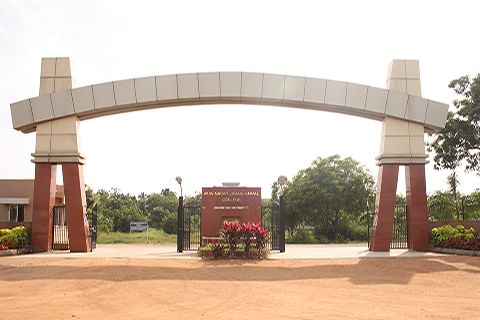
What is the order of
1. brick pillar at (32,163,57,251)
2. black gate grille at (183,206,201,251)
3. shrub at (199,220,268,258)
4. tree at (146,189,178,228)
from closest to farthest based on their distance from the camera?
shrub at (199,220,268,258), brick pillar at (32,163,57,251), black gate grille at (183,206,201,251), tree at (146,189,178,228)

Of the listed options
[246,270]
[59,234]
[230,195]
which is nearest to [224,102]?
[230,195]

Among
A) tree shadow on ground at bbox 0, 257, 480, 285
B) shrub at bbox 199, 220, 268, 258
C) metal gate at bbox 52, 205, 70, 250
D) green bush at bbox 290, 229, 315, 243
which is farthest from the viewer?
green bush at bbox 290, 229, 315, 243

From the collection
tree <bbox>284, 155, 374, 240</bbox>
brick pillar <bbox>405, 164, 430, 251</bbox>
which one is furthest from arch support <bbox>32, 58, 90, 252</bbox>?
tree <bbox>284, 155, 374, 240</bbox>

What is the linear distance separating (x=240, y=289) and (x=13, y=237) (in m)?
9.95

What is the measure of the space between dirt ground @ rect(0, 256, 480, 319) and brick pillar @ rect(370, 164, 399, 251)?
9.32 ft

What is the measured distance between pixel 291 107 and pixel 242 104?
67.8 inches

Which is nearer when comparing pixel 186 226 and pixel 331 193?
pixel 186 226

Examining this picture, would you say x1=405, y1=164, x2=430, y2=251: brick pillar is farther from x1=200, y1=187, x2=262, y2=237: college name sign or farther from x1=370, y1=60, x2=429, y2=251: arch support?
x1=200, y1=187, x2=262, y2=237: college name sign

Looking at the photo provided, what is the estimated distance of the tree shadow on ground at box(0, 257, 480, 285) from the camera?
11211mm

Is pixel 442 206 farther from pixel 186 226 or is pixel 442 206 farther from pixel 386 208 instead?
pixel 186 226

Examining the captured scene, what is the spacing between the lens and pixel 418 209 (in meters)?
17.6

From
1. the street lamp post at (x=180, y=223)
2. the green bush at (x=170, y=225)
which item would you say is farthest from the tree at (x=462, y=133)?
the green bush at (x=170, y=225)

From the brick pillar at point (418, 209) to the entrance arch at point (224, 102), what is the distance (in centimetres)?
3

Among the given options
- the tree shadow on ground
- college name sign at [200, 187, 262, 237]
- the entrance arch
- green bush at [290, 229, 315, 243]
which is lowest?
green bush at [290, 229, 315, 243]
